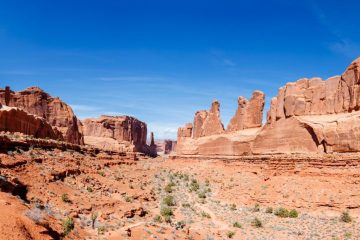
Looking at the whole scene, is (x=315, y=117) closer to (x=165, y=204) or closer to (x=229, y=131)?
(x=165, y=204)

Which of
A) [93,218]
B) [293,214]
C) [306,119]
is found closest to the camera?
[93,218]

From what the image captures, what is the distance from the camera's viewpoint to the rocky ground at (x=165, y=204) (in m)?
16.0

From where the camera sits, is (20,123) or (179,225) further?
(20,123)

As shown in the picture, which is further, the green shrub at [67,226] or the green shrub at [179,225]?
the green shrub at [179,225]

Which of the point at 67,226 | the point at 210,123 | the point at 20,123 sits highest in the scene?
the point at 210,123

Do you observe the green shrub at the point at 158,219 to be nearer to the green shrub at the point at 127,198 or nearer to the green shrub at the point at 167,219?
the green shrub at the point at 167,219

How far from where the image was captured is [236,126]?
51375mm

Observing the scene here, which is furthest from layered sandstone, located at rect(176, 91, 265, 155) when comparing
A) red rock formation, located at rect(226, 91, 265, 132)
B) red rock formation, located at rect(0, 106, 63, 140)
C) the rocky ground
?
red rock formation, located at rect(0, 106, 63, 140)

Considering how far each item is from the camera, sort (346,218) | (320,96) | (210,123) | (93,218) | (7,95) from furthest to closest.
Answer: (7,95) < (210,123) < (320,96) < (346,218) < (93,218)

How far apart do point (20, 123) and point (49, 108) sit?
34627 mm

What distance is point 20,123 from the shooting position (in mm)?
38219

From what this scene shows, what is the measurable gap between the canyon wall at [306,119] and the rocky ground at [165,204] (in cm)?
310

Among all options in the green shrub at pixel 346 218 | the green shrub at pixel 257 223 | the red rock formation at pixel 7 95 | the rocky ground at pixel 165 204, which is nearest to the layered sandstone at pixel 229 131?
the rocky ground at pixel 165 204

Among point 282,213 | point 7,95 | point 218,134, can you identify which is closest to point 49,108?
point 7,95
